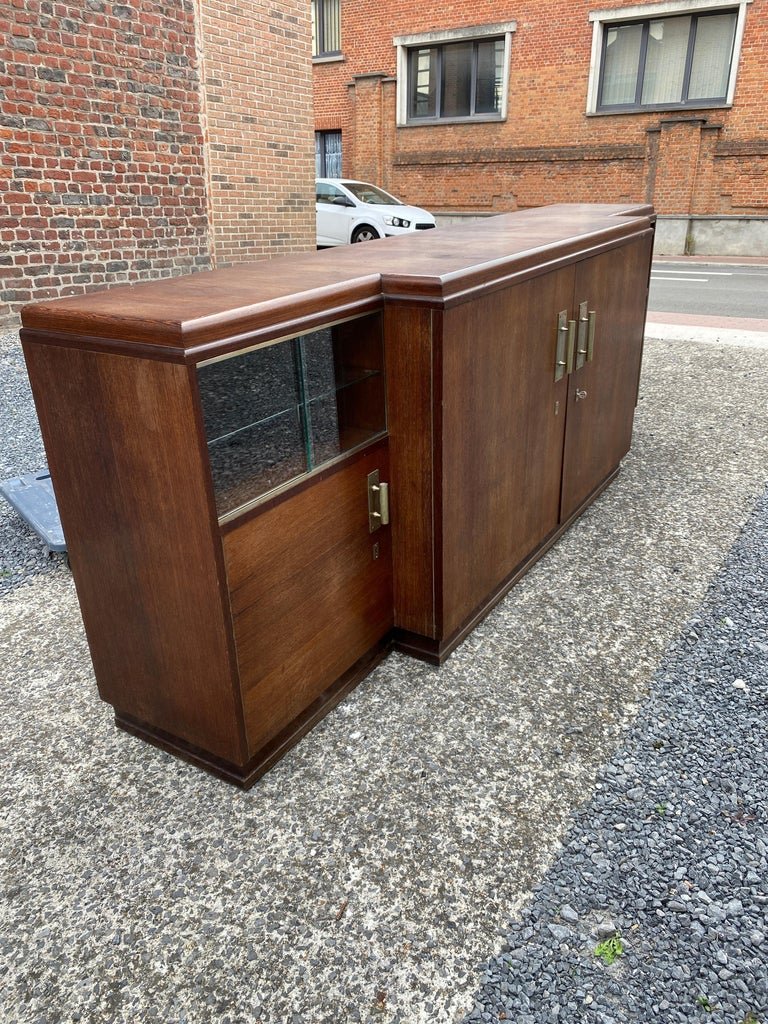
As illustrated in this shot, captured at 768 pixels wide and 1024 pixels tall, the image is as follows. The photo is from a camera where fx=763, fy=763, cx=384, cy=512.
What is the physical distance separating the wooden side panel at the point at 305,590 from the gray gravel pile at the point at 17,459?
1.68m

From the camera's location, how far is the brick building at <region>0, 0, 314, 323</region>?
6.20 meters

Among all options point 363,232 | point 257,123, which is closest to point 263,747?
point 257,123

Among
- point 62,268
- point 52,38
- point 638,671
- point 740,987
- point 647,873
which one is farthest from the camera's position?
point 62,268

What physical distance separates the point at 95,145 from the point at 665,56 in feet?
47.7

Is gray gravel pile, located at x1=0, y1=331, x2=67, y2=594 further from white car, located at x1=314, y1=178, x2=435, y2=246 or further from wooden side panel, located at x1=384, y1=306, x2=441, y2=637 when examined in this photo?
white car, located at x1=314, y1=178, x2=435, y2=246

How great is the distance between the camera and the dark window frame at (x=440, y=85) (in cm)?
1789

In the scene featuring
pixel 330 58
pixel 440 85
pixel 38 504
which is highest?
pixel 330 58

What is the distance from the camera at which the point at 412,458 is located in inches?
102

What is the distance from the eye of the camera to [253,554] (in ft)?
6.82

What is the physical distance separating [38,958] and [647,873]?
59.0 inches

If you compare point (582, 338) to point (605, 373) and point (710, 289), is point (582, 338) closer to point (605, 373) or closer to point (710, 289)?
point (605, 373)

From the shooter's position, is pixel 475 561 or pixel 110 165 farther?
pixel 110 165

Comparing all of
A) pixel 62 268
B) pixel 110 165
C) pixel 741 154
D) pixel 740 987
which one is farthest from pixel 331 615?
pixel 741 154

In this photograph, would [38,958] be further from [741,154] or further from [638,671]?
[741,154]
